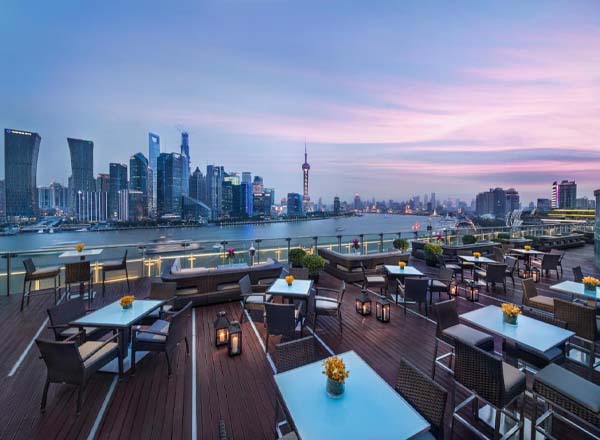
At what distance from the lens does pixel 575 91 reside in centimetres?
901

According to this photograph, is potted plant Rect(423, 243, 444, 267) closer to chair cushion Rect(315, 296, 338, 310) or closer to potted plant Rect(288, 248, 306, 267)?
potted plant Rect(288, 248, 306, 267)

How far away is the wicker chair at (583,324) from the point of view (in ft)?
8.73

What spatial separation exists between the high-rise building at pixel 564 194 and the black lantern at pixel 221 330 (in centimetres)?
4638

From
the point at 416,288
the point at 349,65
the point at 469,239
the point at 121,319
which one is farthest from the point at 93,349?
the point at 469,239

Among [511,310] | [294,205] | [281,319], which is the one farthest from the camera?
[294,205]

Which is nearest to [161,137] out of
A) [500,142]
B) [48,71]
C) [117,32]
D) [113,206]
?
[113,206]

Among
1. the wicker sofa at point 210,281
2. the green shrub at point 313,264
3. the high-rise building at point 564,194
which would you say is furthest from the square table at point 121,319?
the high-rise building at point 564,194

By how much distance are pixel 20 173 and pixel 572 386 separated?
45.8m

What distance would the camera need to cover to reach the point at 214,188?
66.3 m

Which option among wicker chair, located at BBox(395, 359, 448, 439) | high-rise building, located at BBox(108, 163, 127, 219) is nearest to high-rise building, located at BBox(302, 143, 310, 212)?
high-rise building, located at BBox(108, 163, 127, 219)

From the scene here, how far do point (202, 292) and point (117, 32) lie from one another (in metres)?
11.4

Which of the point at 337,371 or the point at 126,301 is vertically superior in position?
the point at 337,371

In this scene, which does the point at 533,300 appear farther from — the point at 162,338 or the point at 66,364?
the point at 66,364

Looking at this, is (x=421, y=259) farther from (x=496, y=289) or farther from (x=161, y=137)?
(x=161, y=137)
